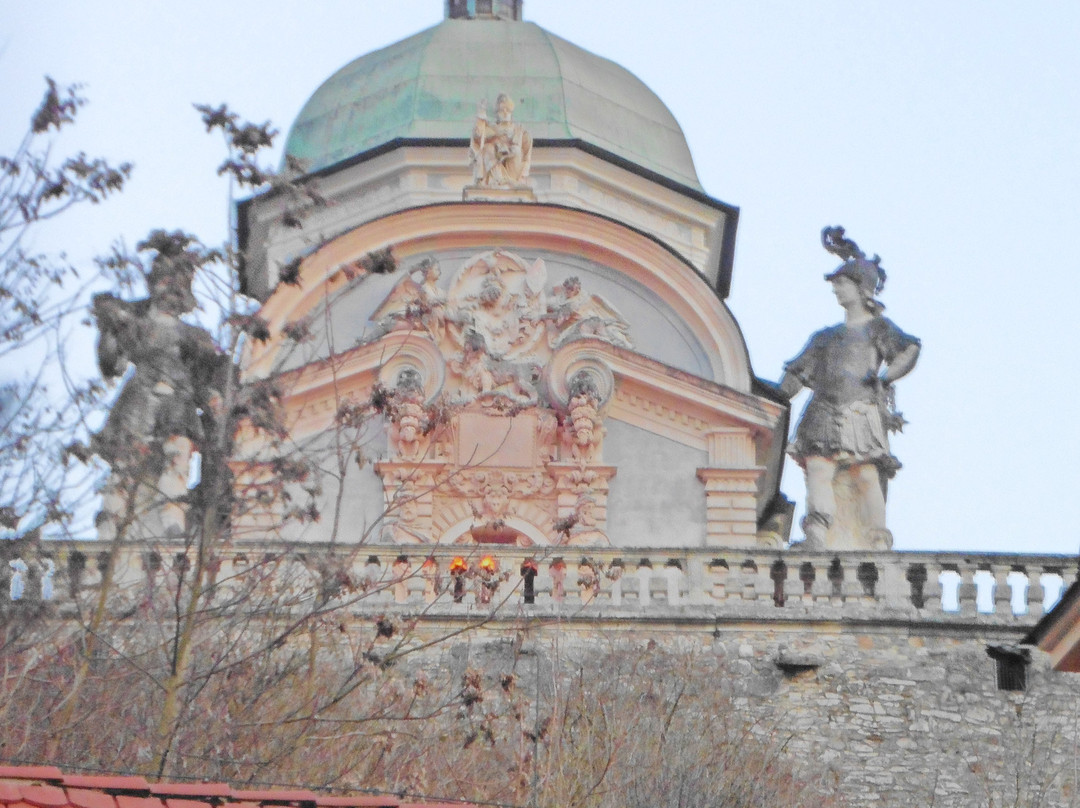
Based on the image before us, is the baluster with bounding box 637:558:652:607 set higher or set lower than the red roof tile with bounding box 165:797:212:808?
higher

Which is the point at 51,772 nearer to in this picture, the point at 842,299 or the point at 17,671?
the point at 17,671

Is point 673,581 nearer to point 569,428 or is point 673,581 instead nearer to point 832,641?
point 832,641

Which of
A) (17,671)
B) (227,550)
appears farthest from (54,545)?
(17,671)

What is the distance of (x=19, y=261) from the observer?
17.7 meters

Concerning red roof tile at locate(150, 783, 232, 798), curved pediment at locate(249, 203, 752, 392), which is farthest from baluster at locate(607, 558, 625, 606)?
red roof tile at locate(150, 783, 232, 798)

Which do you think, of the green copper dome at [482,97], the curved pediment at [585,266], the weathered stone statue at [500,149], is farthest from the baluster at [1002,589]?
the green copper dome at [482,97]

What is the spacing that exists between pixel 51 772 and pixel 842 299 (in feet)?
57.0

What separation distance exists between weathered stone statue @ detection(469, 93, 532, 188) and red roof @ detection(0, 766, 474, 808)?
69.2 feet

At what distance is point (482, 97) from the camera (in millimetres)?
41531

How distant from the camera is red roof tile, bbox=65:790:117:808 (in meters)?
14.5

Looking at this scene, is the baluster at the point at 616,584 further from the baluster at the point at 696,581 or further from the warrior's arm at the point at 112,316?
the warrior's arm at the point at 112,316

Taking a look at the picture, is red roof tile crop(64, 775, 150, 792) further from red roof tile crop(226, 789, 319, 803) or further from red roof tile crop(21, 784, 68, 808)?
red roof tile crop(226, 789, 319, 803)

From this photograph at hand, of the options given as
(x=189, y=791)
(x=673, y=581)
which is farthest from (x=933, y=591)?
(x=189, y=791)

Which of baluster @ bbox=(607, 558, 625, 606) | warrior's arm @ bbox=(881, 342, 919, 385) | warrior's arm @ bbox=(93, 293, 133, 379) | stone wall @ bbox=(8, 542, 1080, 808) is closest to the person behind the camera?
warrior's arm @ bbox=(93, 293, 133, 379)
